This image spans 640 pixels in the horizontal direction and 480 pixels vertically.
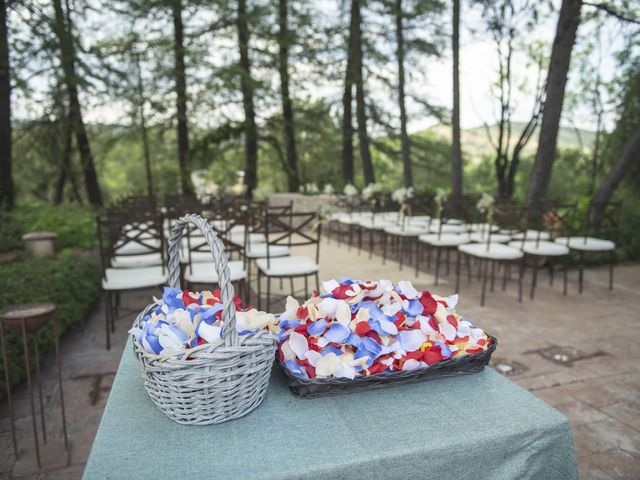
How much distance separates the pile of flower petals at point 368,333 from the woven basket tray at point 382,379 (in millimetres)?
16

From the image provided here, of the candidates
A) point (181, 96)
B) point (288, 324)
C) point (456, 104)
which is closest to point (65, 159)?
point (181, 96)

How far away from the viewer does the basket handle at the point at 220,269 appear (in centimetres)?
103

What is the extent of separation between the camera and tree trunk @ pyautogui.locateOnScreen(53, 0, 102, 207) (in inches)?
344

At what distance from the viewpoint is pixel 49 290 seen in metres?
3.70

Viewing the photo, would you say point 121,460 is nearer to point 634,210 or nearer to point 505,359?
point 505,359

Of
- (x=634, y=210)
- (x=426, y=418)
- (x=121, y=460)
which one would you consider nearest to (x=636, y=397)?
(x=426, y=418)

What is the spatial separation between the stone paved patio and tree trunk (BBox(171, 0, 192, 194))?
790 cm

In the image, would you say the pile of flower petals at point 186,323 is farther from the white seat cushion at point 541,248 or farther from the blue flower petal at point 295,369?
the white seat cushion at point 541,248

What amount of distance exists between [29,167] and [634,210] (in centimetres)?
1441

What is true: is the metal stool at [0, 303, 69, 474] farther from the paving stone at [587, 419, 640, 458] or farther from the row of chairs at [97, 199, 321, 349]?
the paving stone at [587, 419, 640, 458]

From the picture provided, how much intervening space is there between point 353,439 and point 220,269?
0.49 m

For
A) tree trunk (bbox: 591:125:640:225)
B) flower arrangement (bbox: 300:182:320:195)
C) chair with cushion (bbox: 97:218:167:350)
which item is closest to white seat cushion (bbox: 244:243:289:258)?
chair with cushion (bbox: 97:218:167:350)

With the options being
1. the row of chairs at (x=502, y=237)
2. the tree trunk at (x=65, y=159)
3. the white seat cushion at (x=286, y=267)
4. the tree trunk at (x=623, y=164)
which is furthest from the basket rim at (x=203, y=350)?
the tree trunk at (x=65, y=159)

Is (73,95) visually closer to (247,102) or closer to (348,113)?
(247,102)
